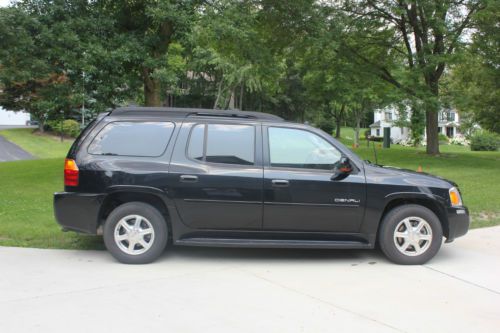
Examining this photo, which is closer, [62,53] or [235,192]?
[235,192]

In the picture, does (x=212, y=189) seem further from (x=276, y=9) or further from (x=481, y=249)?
(x=276, y=9)

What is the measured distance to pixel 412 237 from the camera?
5.91 meters

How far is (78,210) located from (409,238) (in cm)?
378

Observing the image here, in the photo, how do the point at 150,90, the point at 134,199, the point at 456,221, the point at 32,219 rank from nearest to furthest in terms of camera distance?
1. the point at 134,199
2. the point at 456,221
3. the point at 32,219
4. the point at 150,90

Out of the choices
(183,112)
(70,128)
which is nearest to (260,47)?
(183,112)

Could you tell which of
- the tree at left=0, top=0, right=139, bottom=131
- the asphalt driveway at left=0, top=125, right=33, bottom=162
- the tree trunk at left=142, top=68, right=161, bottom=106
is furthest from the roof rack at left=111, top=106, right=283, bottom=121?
the asphalt driveway at left=0, top=125, right=33, bottom=162

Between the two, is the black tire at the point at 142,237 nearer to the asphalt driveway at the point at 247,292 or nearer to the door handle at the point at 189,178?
the asphalt driveway at the point at 247,292

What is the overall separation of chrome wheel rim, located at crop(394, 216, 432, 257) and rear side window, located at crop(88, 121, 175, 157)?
9.49 ft

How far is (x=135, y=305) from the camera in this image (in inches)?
176

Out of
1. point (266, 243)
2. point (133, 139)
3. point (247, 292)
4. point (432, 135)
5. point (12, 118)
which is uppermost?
point (12, 118)

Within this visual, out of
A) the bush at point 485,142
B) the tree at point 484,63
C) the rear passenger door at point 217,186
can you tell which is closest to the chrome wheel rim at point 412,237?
the rear passenger door at point 217,186

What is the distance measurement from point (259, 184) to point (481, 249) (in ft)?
10.7

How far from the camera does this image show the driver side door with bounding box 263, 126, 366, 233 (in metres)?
5.72

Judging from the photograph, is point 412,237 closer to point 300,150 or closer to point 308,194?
point 308,194
